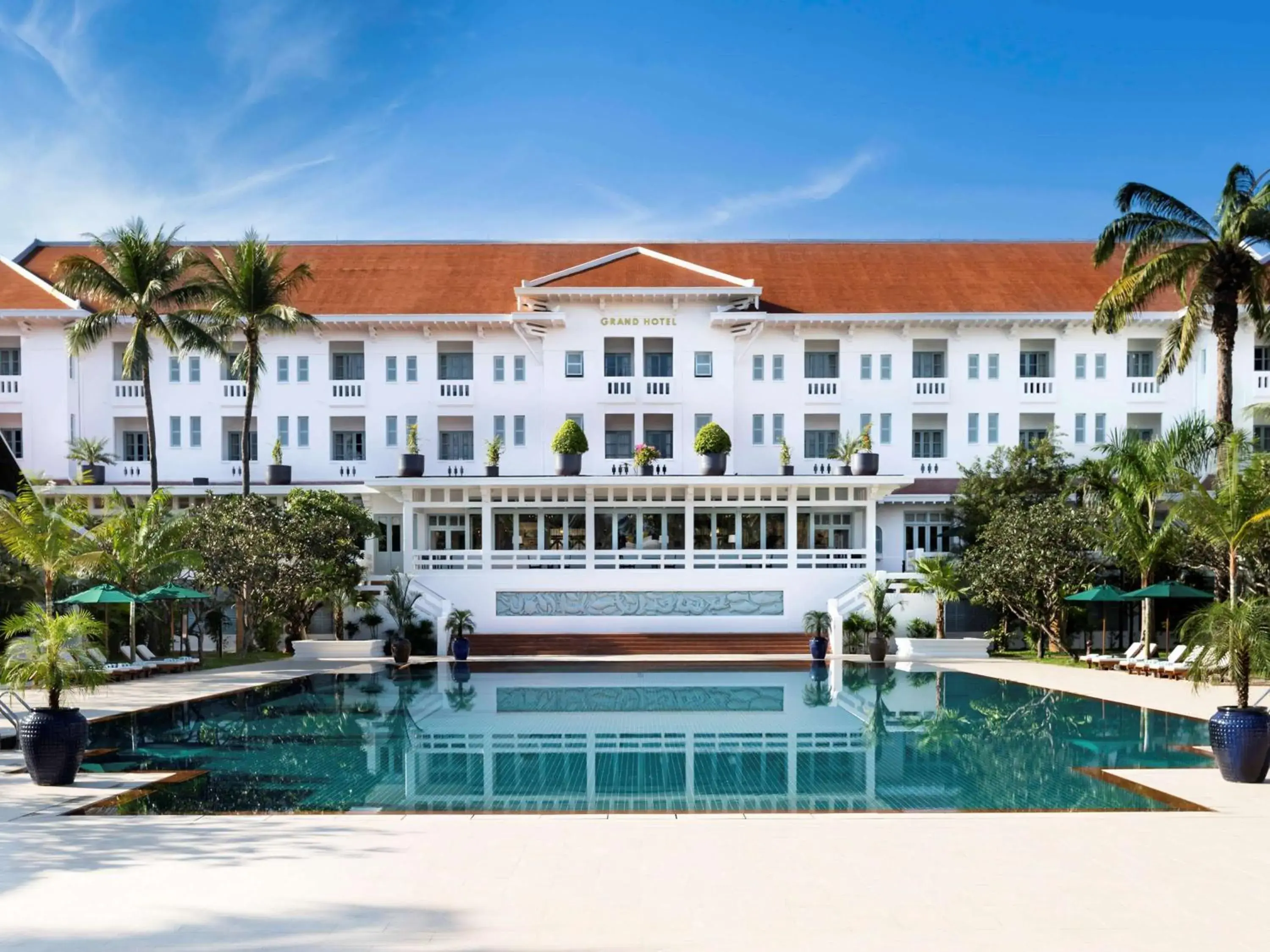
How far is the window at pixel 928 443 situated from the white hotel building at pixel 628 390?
0.06m

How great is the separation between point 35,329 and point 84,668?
2935 centimetres

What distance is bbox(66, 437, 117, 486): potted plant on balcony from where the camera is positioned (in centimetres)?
3662

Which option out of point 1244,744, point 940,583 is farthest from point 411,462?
point 1244,744

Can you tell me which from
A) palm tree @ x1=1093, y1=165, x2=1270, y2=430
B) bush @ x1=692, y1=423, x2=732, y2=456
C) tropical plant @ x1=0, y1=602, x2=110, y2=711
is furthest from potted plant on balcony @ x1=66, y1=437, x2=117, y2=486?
palm tree @ x1=1093, y1=165, x2=1270, y2=430

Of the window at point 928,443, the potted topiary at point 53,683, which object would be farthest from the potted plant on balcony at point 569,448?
the potted topiary at point 53,683

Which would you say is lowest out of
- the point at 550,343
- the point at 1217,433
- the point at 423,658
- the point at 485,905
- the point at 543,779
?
the point at 423,658

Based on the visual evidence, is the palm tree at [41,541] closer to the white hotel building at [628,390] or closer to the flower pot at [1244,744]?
the white hotel building at [628,390]

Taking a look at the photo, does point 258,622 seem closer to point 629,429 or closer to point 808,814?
point 629,429

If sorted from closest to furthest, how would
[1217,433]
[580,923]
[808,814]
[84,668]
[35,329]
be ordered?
[580,923] → [808,814] → [84,668] → [1217,433] → [35,329]

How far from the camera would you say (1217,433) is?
25.6 meters

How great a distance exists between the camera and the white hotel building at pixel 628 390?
37156mm

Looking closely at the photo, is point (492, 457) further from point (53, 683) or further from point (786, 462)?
point (53, 683)

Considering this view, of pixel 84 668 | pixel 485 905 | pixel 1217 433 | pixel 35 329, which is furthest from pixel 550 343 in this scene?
pixel 485 905

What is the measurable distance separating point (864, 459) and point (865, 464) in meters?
0.20
